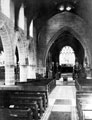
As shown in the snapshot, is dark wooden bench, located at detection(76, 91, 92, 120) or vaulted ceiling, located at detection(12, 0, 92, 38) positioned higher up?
vaulted ceiling, located at detection(12, 0, 92, 38)

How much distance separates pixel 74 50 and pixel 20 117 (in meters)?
37.5

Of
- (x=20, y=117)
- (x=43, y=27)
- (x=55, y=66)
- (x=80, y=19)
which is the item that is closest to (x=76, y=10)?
(x=80, y=19)

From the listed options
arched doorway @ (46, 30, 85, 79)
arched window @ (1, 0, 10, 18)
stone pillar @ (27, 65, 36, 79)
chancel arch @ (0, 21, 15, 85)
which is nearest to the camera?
arched window @ (1, 0, 10, 18)

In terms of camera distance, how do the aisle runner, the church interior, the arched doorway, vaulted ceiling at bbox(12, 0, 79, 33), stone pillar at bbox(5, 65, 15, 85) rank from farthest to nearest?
the arched doorway, vaulted ceiling at bbox(12, 0, 79, 33), stone pillar at bbox(5, 65, 15, 85), the church interior, the aisle runner

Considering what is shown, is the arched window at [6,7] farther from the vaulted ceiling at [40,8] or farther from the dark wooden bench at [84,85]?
the dark wooden bench at [84,85]

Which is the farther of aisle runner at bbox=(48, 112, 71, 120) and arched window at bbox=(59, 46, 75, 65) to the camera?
arched window at bbox=(59, 46, 75, 65)

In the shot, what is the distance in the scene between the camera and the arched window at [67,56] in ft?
150

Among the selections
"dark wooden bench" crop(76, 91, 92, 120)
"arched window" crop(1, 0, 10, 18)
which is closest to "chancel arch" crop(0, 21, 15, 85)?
"arched window" crop(1, 0, 10, 18)

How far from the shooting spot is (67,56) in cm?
4609

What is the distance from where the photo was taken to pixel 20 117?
5.92 m

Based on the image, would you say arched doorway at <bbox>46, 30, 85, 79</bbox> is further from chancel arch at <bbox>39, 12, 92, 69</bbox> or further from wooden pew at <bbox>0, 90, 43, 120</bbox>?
wooden pew at <bbox>0, 90, 43, 120</bbox>

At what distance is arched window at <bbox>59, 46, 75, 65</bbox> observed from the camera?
150 ft

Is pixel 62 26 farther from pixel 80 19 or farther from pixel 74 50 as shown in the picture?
pixel 74 50

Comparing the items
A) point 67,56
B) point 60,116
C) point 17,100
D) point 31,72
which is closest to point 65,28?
point 31,72
